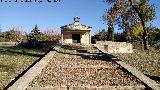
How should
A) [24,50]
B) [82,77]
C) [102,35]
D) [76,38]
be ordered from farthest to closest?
[102,35]
[76,38]
[24,50]
[82,77]

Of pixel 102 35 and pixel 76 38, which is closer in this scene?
pixel 76 38

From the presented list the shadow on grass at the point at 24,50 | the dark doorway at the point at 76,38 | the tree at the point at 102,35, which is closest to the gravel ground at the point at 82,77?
the shadow on grass at the point at 24,50

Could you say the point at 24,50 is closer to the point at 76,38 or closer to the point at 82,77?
the point at 82,77

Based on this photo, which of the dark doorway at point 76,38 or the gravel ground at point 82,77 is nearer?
the gravel ground at point 82,77

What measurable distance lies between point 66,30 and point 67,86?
3687 cm

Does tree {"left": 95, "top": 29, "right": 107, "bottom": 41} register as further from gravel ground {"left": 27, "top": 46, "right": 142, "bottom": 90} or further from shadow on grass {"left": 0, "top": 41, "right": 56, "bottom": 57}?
gravel ground {"left": 27, "top": 46, "right": 142, "bottom": 90}

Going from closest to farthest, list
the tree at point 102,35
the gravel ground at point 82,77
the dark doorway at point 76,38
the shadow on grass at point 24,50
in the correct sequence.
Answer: the gravel ground at point 82,77
the shadow on grass at point 24,50
the dark doorway at point 76,38
the tree at point 102,35

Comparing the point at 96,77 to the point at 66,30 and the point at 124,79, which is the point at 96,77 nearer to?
the point at 124,79

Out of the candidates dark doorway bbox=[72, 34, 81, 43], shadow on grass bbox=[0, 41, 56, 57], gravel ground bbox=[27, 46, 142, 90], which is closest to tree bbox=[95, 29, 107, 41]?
dark doorway bbox=[72, 34, 81, 43]

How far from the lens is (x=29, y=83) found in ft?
35.6

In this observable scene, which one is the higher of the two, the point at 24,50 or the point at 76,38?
the point at 76,38

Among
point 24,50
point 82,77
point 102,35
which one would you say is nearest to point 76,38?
point 102,35

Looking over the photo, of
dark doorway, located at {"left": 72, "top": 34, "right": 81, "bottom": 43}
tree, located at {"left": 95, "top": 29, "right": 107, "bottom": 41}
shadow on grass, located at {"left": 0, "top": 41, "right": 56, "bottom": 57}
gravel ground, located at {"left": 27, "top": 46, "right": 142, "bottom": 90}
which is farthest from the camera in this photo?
tree, located at {"left": 95, "top": 29, "right": 107, "bottom": 41}

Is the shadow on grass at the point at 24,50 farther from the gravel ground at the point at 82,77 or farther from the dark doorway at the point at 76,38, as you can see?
the dark doorway at the point at 76,38
